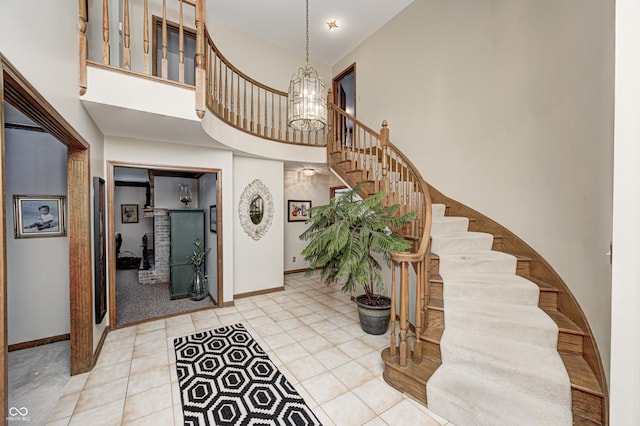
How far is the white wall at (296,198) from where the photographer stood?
6.30 m

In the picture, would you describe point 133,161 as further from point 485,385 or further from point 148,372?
point 485,385

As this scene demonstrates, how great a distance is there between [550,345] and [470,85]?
323cm

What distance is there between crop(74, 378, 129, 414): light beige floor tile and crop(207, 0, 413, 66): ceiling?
212 inches

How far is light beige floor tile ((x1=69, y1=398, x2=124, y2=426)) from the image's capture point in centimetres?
186

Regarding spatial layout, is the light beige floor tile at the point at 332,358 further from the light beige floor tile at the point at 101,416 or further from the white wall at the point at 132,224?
the white wall at the point at 132,224

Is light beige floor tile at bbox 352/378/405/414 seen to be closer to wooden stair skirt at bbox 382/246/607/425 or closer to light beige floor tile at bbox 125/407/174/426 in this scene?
wooden stair skirt at bbox 382/246/607/425

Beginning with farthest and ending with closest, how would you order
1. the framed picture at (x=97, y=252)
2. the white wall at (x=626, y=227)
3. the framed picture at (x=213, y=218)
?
1. the framed picture at (x=213, y=218)
2. the framed picture at (x=97, y=252)
3. the white wall at (x=626, y=227)

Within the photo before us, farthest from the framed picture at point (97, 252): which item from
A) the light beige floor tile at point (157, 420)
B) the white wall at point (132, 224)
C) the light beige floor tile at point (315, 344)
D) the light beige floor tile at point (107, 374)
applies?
the white wall at point (132, 224)

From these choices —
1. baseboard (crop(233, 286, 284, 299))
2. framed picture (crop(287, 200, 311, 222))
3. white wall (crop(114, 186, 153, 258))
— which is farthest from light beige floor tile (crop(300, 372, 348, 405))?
white wall (crop(114, 186, 153, 258))

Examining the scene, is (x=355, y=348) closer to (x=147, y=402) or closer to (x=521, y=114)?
(x=147, y=402)

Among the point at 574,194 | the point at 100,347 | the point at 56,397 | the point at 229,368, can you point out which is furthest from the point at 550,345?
the point at 100,347

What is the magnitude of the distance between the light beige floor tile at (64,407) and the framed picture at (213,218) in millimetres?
2420

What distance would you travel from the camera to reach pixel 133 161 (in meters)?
3.49

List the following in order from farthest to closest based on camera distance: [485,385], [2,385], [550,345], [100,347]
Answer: [100,347] → [550,345] → [485,385] → [2,385]
